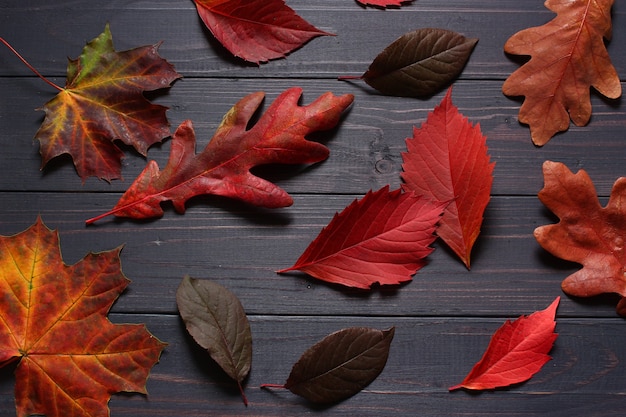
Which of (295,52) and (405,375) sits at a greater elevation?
(295,52)

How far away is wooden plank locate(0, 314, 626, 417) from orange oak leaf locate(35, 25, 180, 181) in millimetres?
194

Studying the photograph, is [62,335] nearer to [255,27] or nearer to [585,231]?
[255,27]

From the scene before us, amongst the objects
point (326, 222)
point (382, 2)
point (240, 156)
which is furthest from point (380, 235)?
point (382, 2)

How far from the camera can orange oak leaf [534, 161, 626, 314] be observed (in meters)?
0.74

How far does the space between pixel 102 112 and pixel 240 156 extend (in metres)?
0.17

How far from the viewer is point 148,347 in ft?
2.37

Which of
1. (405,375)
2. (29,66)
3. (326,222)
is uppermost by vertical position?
(29,66)

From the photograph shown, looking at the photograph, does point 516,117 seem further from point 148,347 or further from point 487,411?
point 148,347

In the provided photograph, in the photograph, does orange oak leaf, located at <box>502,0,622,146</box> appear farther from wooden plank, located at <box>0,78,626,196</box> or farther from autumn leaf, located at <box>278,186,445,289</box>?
autumn leaf, located at <box>278,186,445,289</box>

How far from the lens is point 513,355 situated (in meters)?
0.73

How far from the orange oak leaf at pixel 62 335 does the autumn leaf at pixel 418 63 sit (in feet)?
1.21

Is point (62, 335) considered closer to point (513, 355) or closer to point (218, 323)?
point (218, 323)

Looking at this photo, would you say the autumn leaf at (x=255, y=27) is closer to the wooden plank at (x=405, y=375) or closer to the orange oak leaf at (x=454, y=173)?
the orange oak leaf at (x=454, y=173)

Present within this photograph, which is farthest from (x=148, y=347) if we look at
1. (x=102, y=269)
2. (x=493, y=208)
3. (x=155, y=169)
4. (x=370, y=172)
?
(x=493, y=208)
